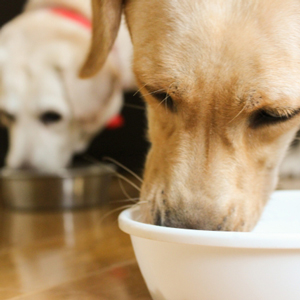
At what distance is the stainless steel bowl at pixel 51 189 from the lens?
263 centimetres

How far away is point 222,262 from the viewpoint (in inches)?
36.7

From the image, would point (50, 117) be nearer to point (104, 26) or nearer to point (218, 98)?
point (104, 26)

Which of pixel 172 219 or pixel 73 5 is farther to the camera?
pixel 73 5

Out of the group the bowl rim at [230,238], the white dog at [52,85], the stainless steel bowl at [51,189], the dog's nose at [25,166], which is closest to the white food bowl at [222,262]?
the bowl rim at [230,238]

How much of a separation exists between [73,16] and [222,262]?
2.68 m

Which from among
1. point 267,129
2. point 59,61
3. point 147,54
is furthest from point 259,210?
point 59,61

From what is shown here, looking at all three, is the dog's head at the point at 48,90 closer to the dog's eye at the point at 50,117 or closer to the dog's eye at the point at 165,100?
the dog's eye at the point at 50,117

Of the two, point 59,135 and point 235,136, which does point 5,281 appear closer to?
point 235,136

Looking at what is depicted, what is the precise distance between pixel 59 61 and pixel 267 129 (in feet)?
6.28

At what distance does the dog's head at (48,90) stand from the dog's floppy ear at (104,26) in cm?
106

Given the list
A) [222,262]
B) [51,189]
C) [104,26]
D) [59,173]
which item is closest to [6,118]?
[59,173]

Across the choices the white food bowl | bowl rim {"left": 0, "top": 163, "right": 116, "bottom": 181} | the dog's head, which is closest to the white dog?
the dog's head

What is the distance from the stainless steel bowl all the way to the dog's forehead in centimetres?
146

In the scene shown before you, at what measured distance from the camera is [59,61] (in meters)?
2.93
